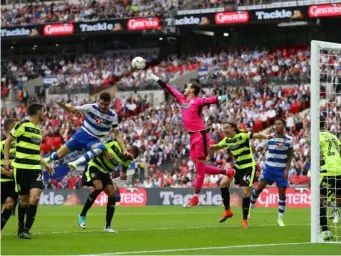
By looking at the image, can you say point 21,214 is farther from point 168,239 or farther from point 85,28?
point 85,28

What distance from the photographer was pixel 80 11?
58156 mm

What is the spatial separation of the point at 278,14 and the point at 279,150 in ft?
100

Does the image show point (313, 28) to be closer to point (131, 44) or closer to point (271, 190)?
point (131, 44)

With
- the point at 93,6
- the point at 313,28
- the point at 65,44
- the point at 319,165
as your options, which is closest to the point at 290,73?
the point at 313,28

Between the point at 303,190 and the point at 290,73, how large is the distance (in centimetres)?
1390

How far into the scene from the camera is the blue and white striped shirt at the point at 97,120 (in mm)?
18703

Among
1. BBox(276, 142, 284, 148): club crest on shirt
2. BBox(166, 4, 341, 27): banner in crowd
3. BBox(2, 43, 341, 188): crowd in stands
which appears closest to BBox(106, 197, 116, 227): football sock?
BBox(276, 142, 284, 148): club crest on shirt

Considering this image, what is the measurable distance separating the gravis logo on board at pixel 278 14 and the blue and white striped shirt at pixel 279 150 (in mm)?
29584

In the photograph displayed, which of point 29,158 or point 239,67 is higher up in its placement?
point 239,67

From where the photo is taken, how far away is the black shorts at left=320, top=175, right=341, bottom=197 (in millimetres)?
16219

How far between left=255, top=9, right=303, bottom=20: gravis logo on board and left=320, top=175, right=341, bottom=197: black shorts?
32928 millimetres

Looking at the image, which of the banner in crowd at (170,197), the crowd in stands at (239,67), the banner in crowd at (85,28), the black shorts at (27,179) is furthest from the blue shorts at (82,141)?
the banner in crowd at (85,28)

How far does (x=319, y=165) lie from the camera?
621 inches

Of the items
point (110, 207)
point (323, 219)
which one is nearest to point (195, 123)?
point (110, 207)
